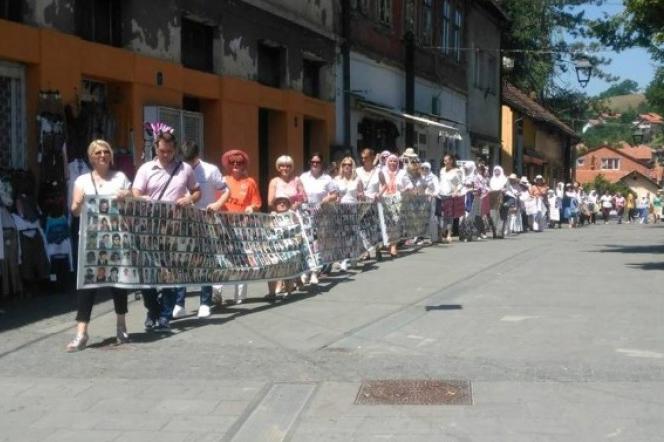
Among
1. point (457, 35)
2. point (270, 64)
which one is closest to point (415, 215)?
point (270, 64)

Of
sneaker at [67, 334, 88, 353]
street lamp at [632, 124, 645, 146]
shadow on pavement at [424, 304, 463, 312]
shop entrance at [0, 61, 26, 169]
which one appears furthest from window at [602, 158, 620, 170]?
sneaker at [67, 334, 88, 353]

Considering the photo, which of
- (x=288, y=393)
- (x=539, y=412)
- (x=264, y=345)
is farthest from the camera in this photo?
(x=264, y=345)

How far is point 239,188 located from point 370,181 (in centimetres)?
582

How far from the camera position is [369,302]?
11.4 metres

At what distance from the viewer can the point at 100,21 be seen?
1400cm

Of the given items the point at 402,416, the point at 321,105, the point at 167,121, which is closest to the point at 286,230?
the point at 167,121

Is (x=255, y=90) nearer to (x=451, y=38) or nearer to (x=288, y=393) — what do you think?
(x=288, y=393)

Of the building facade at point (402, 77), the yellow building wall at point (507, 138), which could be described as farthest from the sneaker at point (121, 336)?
the yellow building wall at point (507, 138)

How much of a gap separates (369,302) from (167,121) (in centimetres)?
552

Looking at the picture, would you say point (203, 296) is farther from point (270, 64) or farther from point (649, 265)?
point (270, 64)

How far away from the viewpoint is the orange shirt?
11.2 meters

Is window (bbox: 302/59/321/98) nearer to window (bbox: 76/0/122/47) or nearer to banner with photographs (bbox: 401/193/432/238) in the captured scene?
banner with photographs (bbox: 401/193/432/238)

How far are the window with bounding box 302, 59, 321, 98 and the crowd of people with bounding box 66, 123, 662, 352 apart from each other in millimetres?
3214

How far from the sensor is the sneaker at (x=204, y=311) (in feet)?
33.6
